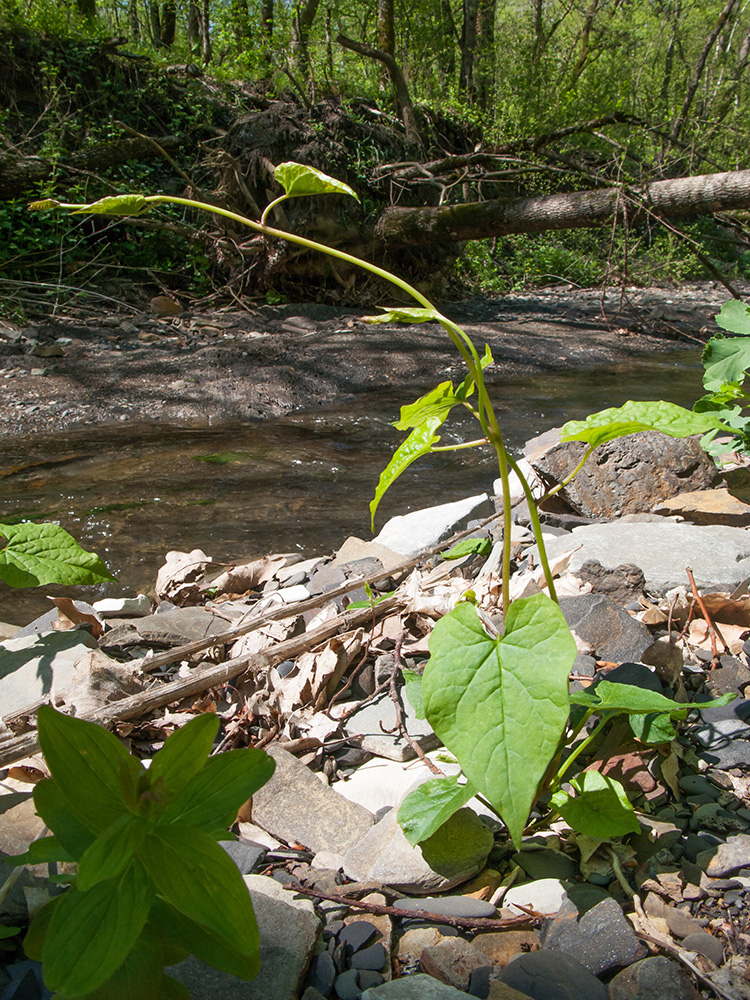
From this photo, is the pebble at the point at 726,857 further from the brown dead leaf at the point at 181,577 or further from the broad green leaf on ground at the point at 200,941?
the brown dead leaf at the point at 181,577

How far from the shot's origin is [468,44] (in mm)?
13992

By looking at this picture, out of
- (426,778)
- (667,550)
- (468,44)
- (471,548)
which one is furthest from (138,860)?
(468,44)

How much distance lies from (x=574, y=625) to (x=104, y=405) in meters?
4.67

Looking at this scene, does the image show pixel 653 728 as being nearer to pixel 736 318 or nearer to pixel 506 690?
pixel 506 690

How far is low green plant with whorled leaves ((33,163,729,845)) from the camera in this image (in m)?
0.79

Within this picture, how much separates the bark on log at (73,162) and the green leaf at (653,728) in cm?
786

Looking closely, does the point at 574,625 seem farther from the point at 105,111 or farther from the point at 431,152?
the point at 431,152

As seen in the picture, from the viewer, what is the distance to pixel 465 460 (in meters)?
4.55

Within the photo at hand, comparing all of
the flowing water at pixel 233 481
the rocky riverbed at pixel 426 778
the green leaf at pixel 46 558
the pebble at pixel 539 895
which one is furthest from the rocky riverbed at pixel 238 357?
the pebble at pixel 539 895

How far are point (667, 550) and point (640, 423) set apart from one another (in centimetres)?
134

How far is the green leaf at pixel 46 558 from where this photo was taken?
5.01ft

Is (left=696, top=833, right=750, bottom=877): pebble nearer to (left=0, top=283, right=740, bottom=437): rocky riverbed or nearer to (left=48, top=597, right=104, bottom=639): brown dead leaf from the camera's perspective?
(left=48, top=597, right=104, bottom=639): brown dead leaf

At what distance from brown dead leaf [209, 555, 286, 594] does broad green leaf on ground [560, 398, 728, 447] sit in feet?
6.29

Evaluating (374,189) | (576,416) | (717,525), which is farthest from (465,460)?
(374,189)
